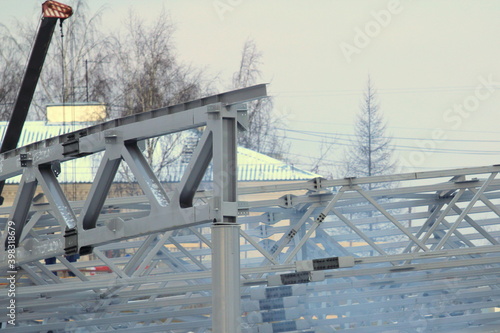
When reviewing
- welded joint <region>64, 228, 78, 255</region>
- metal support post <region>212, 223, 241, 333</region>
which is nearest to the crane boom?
welded joint <region>64, 228, 78, 255</region>

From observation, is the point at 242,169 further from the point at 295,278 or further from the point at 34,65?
the point at 34,65

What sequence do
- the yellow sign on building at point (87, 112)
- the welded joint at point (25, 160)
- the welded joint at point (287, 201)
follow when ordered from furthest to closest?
the yellow sign on building at point (87, 112), the welded joint at point (287, 201), the welded joint at point (25, 160)

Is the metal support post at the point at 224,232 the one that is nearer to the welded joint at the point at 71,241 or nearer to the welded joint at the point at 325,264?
the welded joint at the point at 71,241

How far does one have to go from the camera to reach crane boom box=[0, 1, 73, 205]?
328 inches

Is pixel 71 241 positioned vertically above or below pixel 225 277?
above

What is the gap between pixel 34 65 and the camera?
27.5ft

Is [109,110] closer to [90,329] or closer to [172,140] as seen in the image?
[172,140]

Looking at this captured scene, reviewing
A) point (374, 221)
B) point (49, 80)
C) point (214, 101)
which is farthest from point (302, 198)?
point (49, 80)

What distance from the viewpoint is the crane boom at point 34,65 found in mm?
8336

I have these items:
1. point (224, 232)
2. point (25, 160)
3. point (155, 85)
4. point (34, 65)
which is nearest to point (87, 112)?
point (155, 85)

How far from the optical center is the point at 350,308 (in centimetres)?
1209

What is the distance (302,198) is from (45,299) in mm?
3603

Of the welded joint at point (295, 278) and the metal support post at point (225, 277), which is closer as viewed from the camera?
the metal support post at point (225, 277)

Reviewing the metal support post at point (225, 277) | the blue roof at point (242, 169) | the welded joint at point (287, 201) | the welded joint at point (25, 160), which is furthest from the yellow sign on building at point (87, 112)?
the metal support post at point (225, 277)
